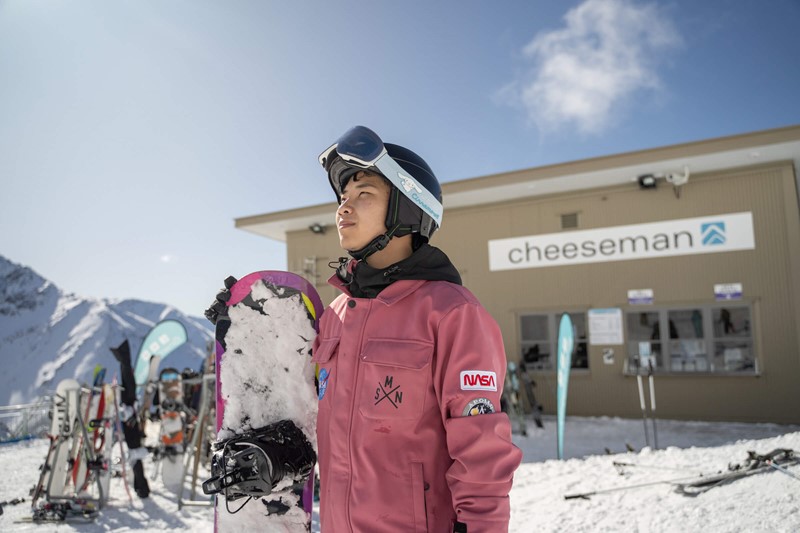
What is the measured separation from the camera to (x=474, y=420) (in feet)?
4.17

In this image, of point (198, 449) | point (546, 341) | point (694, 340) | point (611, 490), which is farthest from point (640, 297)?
point (198, 449)

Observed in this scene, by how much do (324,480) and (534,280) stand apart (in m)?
10.4

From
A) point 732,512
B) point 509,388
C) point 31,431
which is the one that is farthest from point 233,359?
point 31,431

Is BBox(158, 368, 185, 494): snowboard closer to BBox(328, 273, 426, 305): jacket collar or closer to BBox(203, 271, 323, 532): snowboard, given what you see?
BBox(203, 271, 323, 532): snowboard

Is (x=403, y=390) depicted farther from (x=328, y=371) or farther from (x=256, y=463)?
(x=256, y=463)

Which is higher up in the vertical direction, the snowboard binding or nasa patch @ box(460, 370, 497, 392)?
nasa patch @ box(460, 370, 497, 392)

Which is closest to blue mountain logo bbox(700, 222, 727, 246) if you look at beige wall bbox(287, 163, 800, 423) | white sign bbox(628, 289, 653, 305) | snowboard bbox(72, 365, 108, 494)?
beige wall bbox(287, 163, 800, 423)

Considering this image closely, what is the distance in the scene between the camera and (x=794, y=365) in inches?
368

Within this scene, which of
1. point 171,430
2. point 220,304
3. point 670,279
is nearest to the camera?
point 220,304

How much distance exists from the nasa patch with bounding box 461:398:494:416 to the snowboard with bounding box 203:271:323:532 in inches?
31.1

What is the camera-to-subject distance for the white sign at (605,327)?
34.8 feet

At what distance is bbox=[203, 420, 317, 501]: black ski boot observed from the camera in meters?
1.64

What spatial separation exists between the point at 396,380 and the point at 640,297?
1052 centimetres

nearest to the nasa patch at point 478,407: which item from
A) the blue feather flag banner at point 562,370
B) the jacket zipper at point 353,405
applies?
the jacket zipper at point 353,405
